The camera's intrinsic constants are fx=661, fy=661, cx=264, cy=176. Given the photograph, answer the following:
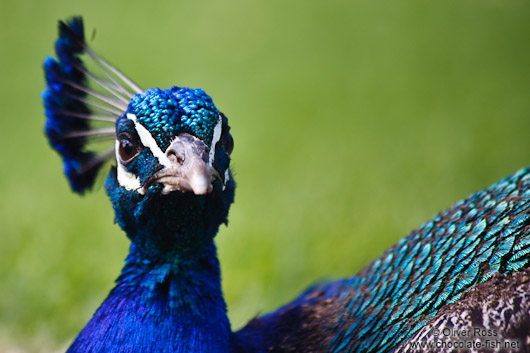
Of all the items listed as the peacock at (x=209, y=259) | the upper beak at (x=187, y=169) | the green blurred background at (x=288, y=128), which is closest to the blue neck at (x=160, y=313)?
the peacock at (x=209, y=259)

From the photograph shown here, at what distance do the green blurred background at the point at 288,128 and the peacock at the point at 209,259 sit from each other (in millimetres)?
1169

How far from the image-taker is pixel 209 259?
217 cm

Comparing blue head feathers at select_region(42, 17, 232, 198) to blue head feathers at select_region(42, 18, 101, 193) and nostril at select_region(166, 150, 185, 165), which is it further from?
nostril at select_region(166, 150, 185, 165)

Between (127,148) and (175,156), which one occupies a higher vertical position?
(127,148)

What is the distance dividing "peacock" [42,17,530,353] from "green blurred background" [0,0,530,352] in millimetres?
1169

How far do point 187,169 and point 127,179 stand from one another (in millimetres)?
316

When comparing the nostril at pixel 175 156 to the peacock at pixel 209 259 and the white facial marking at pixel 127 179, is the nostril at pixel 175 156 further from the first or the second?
the white facial marking at pixel 127 179

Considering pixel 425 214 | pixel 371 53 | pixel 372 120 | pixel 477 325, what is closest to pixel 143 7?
pixel 371 53

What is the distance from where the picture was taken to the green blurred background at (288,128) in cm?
391

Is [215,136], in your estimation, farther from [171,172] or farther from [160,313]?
[160,313]

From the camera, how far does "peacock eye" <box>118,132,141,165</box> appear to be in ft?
6.20

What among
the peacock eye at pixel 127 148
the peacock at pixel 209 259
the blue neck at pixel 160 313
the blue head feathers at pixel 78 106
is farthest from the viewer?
the blue head feathers at pixel 78 106

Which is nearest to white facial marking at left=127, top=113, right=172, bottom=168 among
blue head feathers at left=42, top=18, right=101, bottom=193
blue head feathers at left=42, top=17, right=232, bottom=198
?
blue head feathers at left=42, top=17, right=232, bottom=198

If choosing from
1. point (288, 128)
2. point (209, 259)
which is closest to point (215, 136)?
point (209, 259)
